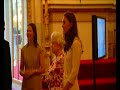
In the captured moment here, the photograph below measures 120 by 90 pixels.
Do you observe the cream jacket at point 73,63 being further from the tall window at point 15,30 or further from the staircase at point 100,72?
the tall window at point 15,30

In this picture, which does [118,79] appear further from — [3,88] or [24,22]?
[24,22]

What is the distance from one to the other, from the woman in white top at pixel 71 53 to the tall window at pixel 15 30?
12.1ft

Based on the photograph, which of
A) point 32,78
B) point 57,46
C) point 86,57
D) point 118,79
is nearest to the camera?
point 118,79

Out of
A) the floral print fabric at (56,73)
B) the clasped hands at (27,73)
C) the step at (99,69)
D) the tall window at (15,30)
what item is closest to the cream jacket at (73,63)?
the floral print fabric at (56,73)

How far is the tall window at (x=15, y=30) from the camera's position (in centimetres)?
621

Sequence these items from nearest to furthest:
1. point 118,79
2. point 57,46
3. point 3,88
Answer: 1. point 3,88
2. point 118,79
3. point 57,46

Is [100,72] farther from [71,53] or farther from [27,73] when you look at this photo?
[71,53]

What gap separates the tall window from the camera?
20.4 feet

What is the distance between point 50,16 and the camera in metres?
6.23

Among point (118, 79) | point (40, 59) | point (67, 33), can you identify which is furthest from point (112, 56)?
point (118, 79)

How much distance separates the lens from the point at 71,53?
7.93 ft

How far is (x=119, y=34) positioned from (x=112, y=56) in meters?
5.35

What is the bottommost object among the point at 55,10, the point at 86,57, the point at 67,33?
the point at 86,57

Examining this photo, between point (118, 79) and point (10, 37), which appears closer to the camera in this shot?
point (118, 79)
